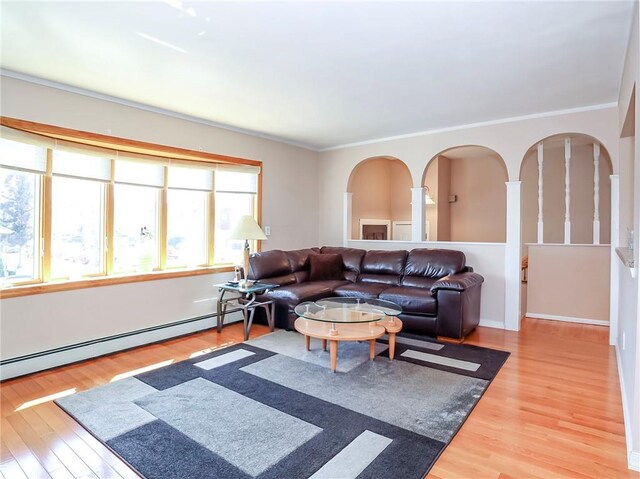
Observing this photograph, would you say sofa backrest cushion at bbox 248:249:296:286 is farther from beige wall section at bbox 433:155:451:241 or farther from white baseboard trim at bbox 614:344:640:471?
beige wall section at bbox 433:155:451:241

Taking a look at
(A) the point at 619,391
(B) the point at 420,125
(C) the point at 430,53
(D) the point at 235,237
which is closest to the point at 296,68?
(C) the point at 430,53

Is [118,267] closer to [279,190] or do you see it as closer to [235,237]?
[235,237]

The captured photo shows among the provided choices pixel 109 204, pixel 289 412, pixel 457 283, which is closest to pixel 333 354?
pixel 289 412

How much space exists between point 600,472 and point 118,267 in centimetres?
431

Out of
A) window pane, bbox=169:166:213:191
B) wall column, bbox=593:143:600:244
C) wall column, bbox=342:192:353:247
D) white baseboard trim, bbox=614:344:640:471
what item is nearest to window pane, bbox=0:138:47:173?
window pane, bbox=169:166:213:191

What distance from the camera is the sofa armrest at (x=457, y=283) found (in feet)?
13.0

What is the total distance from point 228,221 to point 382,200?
391 centimetres

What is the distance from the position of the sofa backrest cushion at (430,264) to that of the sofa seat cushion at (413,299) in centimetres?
35

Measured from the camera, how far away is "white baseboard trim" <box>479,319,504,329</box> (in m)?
4.71

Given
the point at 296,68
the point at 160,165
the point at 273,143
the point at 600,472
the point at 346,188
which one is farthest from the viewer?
the point at 346,188

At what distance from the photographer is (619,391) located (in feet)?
9.43

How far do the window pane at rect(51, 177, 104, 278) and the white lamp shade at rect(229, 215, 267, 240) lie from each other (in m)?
1.39

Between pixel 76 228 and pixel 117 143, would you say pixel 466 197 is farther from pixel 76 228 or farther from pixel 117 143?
pixel 76 228

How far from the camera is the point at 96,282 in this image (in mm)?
3709
